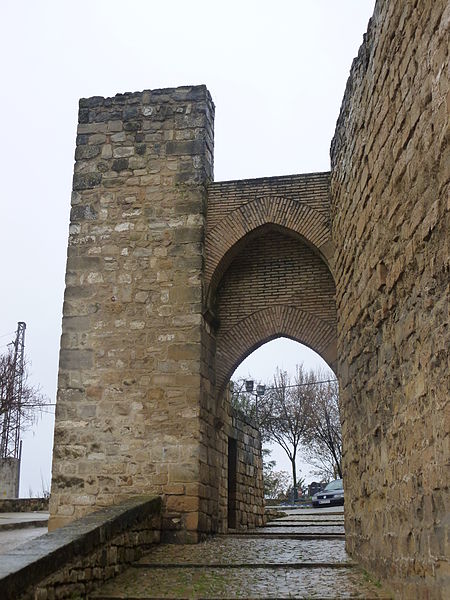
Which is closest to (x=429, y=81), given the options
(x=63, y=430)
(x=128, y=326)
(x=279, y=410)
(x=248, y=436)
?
(x=128, y=326)

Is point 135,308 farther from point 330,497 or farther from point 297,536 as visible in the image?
point 330,497

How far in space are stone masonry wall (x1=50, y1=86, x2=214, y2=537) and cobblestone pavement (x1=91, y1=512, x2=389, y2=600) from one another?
96cm

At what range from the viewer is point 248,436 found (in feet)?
40.1

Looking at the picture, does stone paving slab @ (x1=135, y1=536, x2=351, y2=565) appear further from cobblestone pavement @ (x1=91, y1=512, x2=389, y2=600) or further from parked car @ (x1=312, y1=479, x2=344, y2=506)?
parked car @ (x1=312, y1=479, x2=344, y2=506)

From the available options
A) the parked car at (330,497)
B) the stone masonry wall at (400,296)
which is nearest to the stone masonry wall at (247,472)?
the stone masonry wall at (400,296)

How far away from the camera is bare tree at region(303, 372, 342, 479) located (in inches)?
1214

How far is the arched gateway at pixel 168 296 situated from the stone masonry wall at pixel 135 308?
16 mm

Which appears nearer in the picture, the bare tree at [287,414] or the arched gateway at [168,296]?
the arched gateway at [168,296]

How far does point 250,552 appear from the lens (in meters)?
7.16

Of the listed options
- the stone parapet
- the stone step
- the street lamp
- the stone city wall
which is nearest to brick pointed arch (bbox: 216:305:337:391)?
the stone city wall

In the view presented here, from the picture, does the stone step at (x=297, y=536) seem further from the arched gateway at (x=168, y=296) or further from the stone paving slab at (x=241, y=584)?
the stone paving slab at (x=241, y=584)

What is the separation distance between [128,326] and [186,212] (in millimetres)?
Result: 1607

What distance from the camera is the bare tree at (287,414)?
3098 centimetres

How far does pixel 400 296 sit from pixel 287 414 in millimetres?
27775
